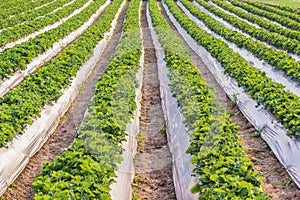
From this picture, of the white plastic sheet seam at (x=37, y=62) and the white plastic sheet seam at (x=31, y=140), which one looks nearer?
the white plastic sheet seam at (x=31, y=140)

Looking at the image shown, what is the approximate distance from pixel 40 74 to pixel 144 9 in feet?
69.3

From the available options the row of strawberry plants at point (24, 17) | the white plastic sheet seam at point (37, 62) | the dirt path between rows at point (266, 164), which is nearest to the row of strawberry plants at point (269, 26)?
the dirt path between rows at point (266, 164)

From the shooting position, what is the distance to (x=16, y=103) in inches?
328

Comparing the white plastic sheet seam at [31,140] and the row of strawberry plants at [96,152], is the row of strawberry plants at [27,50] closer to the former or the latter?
the white plastic sheet seam at [31,140]

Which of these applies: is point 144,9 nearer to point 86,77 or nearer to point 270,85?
point 86,77

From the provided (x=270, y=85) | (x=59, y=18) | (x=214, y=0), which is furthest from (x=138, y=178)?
(x=214, y=0)

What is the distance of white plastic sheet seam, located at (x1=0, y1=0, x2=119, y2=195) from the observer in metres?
6.74

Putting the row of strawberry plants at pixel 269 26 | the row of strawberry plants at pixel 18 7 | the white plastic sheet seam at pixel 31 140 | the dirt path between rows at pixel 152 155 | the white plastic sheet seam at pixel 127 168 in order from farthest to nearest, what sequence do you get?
the row of strawberry plants at pixel 18 7 < the row of strawberry plants at pixel 269 26 < the dirt path between rows at pixel 152 155 < the white plastic sheet seam at pixel 31 140 < the white plastic sheet seam at pixel 127 168

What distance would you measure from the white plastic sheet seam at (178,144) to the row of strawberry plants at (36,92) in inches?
115

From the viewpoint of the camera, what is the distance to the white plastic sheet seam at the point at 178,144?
6.29 meters

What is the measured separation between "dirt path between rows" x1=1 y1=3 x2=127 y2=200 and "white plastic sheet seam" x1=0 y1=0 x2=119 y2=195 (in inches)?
4.2

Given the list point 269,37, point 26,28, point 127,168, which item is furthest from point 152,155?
point 26,28

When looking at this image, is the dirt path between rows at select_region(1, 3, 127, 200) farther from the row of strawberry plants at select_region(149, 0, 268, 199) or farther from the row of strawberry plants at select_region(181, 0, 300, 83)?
the row of strawberry plants at select_region(181, 0, 300, 83)

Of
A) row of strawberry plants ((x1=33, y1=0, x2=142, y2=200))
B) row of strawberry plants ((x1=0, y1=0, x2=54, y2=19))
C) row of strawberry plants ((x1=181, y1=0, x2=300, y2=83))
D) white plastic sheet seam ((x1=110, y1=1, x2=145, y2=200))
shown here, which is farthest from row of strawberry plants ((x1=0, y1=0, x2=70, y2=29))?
white plastic sheet seam ((x1=110, y1=1, x2=145, y2=200))
